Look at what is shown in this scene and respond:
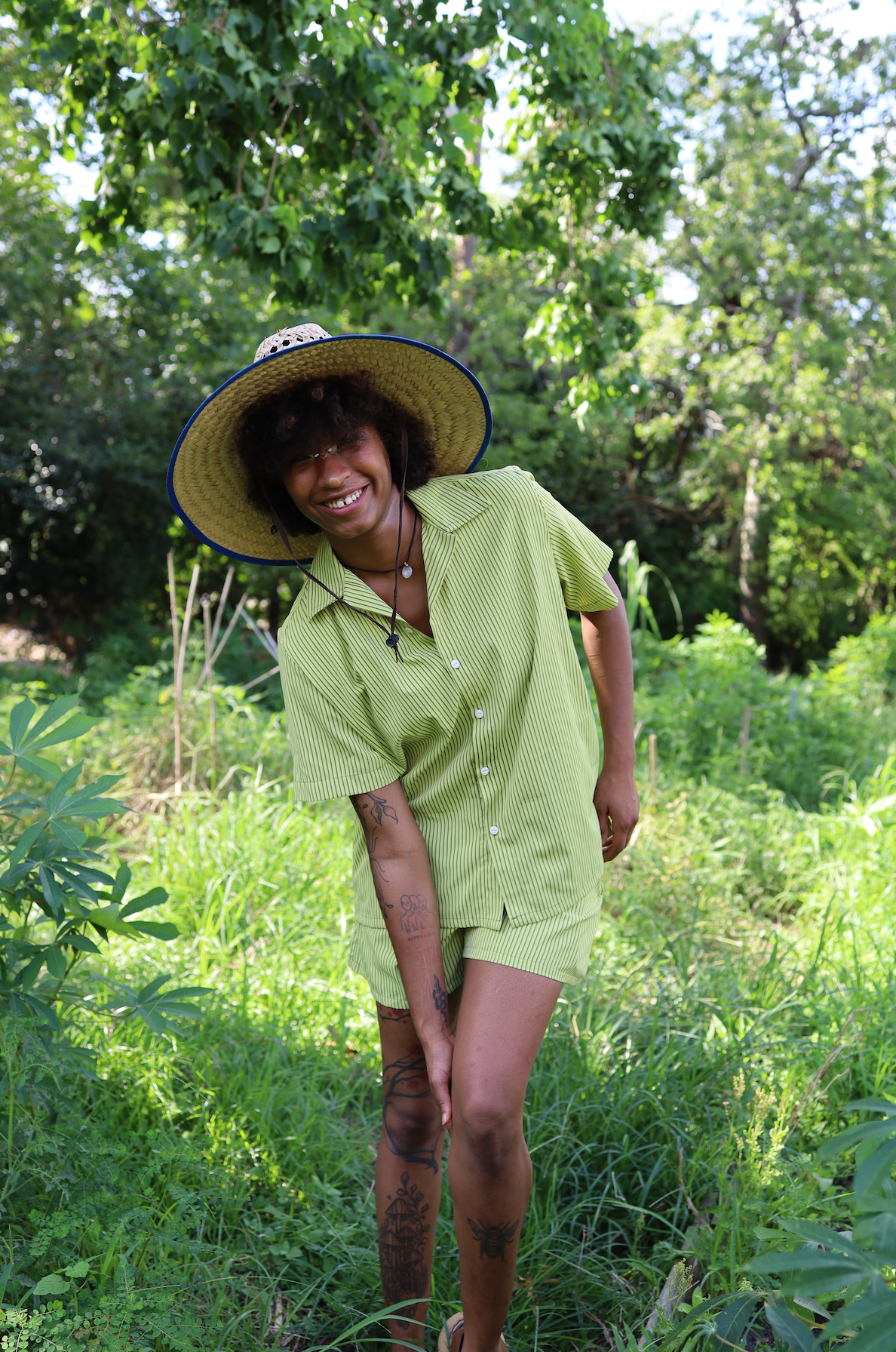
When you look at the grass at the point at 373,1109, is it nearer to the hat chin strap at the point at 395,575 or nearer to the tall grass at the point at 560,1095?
the tall grass at the point at 560,1095

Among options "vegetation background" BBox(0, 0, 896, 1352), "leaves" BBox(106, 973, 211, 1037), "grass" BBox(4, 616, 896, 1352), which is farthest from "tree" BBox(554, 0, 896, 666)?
"leaves" BBox(106, 973, 211, 1037)

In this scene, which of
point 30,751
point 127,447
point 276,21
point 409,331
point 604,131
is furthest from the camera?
point 409,331

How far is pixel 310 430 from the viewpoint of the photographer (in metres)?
1.69

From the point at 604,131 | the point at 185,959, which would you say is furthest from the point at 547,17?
the point at 185,959

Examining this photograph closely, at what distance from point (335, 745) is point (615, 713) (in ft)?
1.81

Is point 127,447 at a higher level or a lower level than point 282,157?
lower

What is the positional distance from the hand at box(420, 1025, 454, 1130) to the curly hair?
39.1 inches

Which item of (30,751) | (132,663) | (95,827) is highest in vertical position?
(30,751)

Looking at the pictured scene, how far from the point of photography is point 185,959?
3.05 meters

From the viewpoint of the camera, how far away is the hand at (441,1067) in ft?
5.25

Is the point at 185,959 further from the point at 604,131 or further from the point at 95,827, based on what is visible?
the point at 604,131

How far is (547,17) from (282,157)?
109 cm

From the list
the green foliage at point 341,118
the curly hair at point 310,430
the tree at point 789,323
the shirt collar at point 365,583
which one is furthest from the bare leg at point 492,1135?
the tree at point 789,323

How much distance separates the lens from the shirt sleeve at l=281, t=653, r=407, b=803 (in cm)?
171
